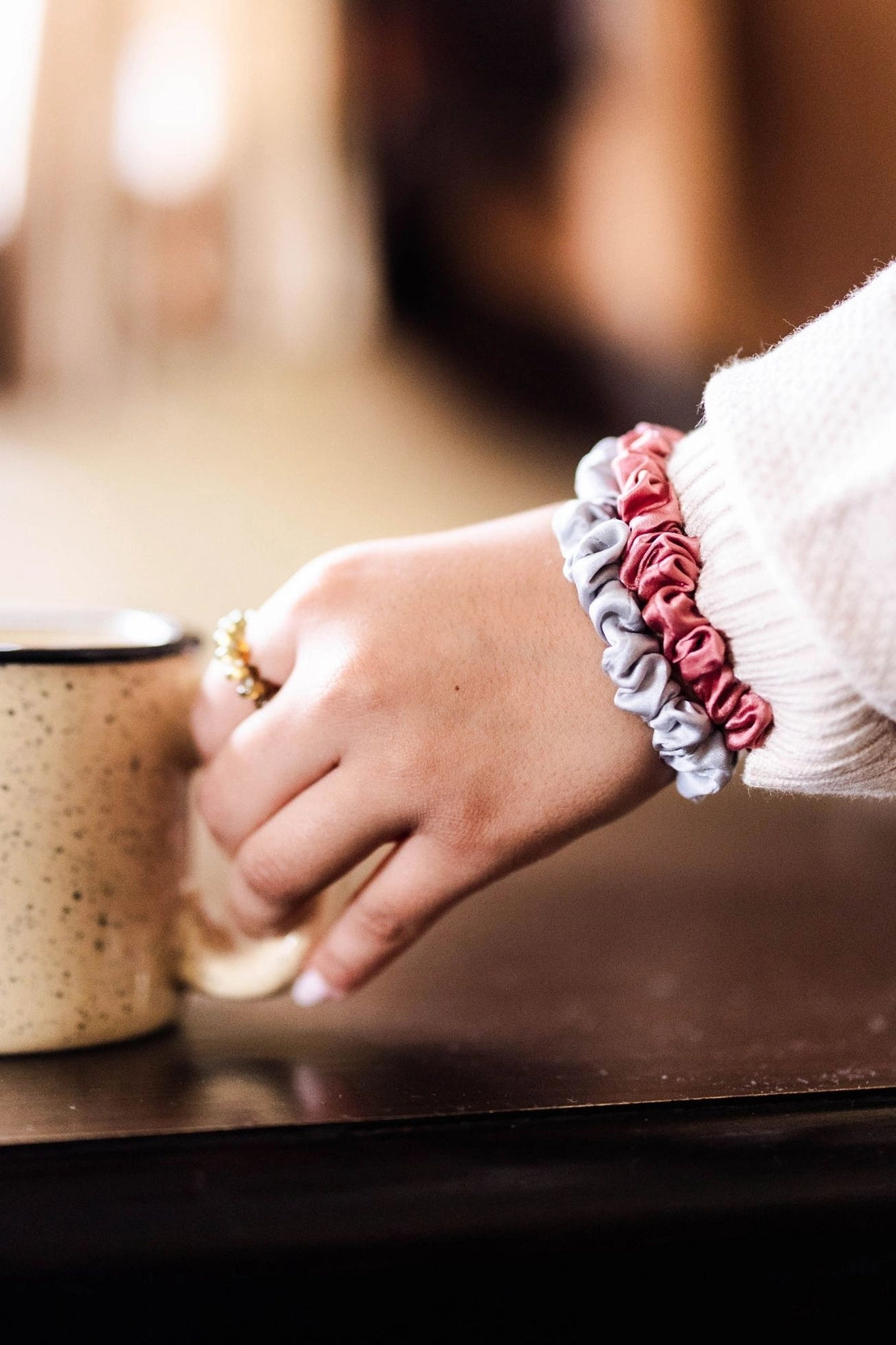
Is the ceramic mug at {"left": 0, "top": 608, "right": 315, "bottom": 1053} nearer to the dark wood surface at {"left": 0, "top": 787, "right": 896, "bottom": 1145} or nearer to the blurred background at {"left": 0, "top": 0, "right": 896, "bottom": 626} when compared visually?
the dark wood surface at {"left": 0, "top": 787, "right": 896, "bottom": 1145}

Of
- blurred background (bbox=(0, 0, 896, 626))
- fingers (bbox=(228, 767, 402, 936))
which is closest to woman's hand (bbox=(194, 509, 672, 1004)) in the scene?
fingers (bbox=(228, 767, 402, 936))

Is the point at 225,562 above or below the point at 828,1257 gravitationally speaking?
above

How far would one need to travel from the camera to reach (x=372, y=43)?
3.50ft

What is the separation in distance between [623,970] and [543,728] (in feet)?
0.64

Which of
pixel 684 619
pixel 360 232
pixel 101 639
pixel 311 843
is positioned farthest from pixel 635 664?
pixel 360 232

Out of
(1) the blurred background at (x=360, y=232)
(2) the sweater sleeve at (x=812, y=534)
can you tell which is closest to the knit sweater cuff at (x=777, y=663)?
(2) the sweater sleeve at (x=812, y=534)

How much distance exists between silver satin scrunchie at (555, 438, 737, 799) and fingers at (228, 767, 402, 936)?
0.32 ft

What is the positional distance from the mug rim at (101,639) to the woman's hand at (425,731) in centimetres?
4

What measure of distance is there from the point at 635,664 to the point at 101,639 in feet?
0.90

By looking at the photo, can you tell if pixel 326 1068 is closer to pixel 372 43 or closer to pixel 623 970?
pixel 623 970

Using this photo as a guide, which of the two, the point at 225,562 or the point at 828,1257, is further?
the point at 225,562

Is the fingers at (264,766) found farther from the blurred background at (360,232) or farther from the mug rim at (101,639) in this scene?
the blurred background at (360,232)

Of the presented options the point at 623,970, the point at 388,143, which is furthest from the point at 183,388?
the point at 623,970

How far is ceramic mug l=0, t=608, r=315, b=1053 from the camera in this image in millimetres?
421
